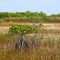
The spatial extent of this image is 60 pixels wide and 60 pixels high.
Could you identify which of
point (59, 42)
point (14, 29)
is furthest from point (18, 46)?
point (14, 29)

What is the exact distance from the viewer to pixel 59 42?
14.2 m

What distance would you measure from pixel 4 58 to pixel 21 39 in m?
2.51

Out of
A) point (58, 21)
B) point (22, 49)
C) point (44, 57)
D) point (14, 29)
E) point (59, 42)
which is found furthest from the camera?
point (58, 21)

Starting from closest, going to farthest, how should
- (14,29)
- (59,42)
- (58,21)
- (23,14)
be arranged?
1. (59,42)
2. (14,29)
3. (58,21)
4. (23,14)

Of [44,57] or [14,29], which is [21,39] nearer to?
[44,57]

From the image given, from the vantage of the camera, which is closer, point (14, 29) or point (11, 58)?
point (11, 58)

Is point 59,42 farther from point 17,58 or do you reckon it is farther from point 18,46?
point 17,58

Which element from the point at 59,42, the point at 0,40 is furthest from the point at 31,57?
the point at 0,40

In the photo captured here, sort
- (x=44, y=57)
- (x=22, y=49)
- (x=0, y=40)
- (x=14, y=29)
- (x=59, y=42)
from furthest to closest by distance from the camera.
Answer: (x=14, y=29)
(x=0, y=40)
(x=59, y=42)
(x=22, y=49)
(x=44, y=57)

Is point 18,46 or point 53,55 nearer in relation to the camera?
point 53,55

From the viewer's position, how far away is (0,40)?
55.9 ft

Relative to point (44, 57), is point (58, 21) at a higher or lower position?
lower

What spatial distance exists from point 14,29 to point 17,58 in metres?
10.4

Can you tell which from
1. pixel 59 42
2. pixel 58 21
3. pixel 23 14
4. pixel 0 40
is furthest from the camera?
pixel 23 14
